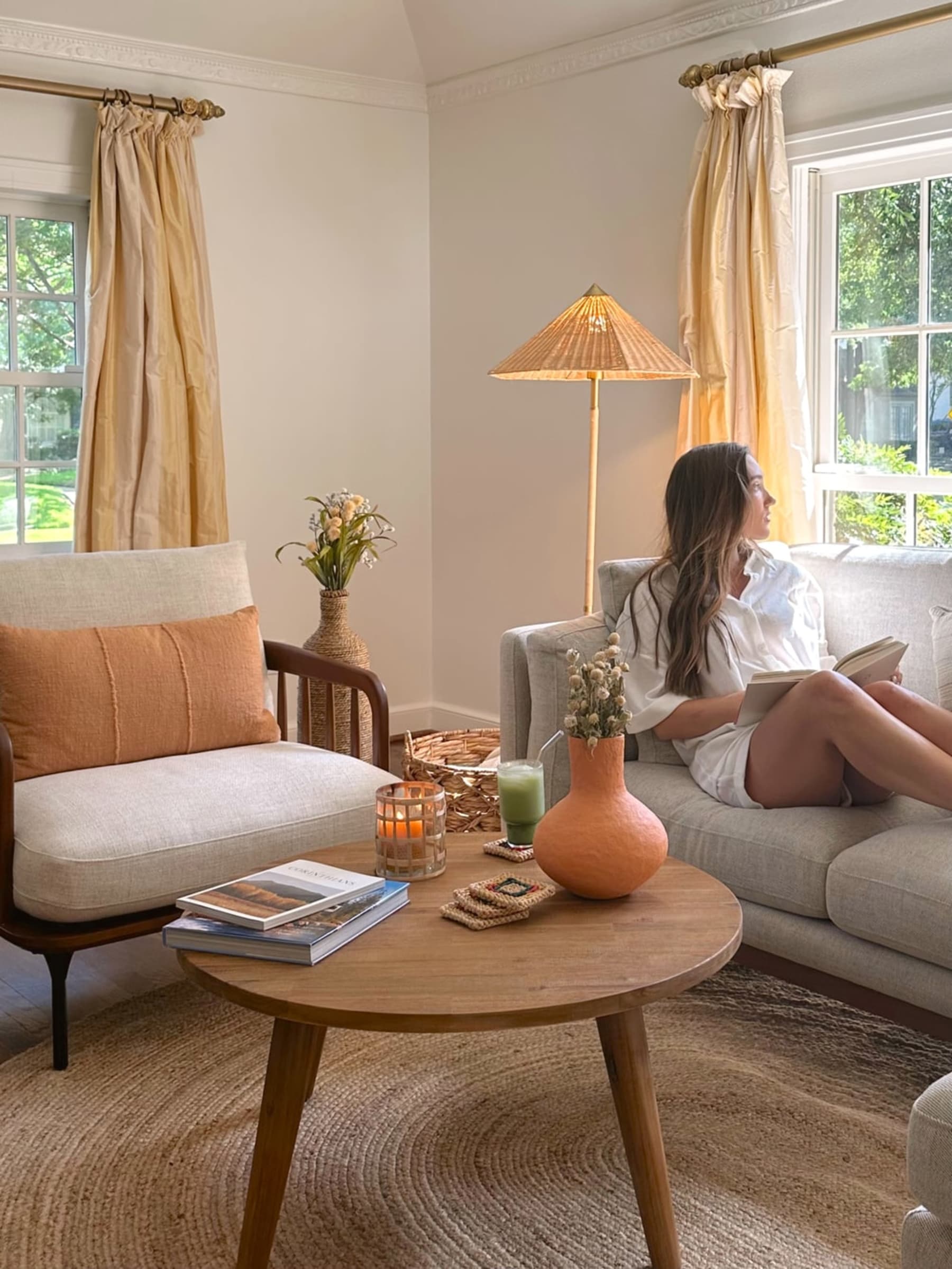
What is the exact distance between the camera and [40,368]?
4.38m

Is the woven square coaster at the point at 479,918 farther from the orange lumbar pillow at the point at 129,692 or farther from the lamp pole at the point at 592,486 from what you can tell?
the lamp pole at the point at 592,486

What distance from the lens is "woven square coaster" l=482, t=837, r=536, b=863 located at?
220 cm

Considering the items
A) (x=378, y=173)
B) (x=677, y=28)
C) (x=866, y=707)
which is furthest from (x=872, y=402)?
(x=378, y=173)

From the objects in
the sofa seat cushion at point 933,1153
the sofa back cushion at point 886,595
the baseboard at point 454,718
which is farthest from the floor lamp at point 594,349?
the sofa seat cushion at point 933,1153

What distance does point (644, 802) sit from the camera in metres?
2.82

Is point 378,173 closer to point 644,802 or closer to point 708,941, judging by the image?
point 644,802

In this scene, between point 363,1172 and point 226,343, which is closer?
point 363,1172

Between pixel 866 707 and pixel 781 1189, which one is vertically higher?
pixel 866 707

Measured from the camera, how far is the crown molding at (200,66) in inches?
162

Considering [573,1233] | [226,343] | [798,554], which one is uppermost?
[226,343]

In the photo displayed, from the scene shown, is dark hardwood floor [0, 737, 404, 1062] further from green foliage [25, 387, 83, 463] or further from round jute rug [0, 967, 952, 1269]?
green foliage [25, 387, 83, 463]

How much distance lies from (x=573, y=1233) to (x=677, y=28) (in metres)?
3.48

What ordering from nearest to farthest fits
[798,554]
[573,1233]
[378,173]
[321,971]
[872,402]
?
[321,971] → [573,1233] → [798,554] → [872,402] → [378,173]

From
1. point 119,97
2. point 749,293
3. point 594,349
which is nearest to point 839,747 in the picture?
point 594,349
